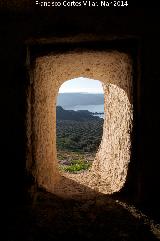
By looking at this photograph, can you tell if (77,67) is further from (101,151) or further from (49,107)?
(101,151)

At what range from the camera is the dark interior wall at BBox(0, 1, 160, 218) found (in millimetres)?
3354

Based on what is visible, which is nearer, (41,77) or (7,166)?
(7,166)

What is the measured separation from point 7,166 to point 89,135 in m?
10.7

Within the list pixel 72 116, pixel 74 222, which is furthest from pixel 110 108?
pixel 72 116

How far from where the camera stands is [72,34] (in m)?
3.37

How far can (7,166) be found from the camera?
3.42 meters

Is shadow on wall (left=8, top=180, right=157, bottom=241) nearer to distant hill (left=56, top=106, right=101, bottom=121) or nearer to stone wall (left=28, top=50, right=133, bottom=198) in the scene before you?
stone wall (left=28, top=50, right=133, bottom=198)

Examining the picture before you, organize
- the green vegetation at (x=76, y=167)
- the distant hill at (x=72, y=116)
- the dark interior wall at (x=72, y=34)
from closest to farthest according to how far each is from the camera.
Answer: the dark interior wall at (x=72, y=34), the green vegetation at (x=76, y=167), the distant hill at (x=72, y=116)

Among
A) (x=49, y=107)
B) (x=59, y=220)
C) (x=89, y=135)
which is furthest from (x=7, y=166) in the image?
(x=89, y=135)

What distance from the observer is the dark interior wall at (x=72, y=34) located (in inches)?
132

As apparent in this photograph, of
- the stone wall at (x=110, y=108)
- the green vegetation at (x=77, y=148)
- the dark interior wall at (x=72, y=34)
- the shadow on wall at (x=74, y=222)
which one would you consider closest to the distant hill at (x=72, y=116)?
the green vegetation at (x=77, y=148)

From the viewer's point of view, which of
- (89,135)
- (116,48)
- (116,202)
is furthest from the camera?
(89,135)

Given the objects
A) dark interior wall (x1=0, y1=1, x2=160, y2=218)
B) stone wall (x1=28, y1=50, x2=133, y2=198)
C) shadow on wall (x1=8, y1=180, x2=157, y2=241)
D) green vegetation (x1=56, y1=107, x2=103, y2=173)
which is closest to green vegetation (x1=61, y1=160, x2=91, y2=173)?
green vegetation (x1=56, y1=107, x2=103, y2=173)

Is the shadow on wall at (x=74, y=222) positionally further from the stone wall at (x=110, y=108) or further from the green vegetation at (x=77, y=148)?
the green vegetation at (x=77, y=148)
